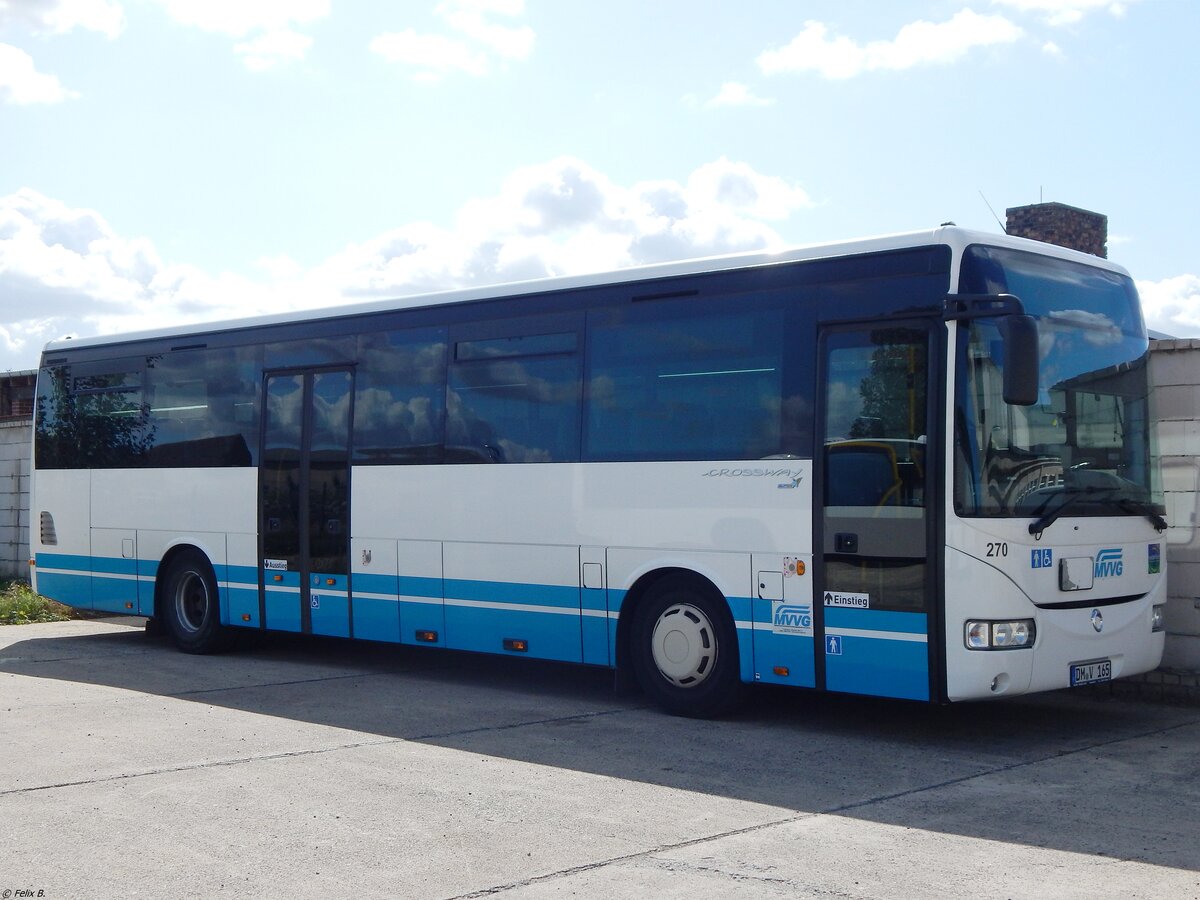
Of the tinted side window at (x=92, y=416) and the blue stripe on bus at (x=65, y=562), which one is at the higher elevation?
the tinted side window at (x=92, y=416)

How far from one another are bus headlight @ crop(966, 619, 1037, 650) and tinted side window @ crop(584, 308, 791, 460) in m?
1.82

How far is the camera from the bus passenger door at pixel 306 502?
1272 centimetres

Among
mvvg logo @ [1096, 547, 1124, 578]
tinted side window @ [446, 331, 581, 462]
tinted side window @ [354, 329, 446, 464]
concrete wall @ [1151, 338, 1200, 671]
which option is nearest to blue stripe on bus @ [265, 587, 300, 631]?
tinted side window @ [354, 329, 446, 464]

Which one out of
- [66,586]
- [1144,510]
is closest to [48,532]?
[66,586]

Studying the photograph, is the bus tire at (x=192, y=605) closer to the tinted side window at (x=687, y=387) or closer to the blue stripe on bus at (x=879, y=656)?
the tinted side window at (x=687, y=387)

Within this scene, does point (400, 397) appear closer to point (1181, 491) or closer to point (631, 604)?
point (631, 604)

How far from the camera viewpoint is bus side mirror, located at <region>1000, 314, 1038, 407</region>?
8375 millimetres

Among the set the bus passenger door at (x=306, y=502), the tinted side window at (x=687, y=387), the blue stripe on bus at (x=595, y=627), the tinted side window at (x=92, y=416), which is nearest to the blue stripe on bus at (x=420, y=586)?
the bus passenger door at (x=306, y=502)

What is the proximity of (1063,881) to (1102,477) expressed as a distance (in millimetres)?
4114

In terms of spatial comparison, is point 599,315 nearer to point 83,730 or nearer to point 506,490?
point 506,490

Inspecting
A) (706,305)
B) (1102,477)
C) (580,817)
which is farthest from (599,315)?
(580,817)

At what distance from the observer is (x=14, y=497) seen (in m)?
20.9

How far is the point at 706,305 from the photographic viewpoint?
10.1 m

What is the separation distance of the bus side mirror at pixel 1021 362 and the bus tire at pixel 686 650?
8.82ft
